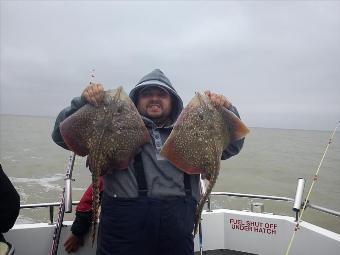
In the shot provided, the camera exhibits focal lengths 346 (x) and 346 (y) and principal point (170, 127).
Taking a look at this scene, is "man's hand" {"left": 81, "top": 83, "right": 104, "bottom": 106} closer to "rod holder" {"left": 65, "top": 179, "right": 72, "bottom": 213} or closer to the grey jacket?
the grey jacket

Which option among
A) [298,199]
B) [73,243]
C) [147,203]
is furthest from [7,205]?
[298,199]

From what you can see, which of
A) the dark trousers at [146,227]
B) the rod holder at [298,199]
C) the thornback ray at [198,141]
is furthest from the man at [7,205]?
the rod holder at [298,199]

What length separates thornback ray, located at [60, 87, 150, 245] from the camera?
9.61 ft

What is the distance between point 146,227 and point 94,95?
3.97 ft

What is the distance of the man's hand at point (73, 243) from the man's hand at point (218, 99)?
8.17 feet

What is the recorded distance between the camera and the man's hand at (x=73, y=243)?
4305 mm

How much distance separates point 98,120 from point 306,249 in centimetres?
361

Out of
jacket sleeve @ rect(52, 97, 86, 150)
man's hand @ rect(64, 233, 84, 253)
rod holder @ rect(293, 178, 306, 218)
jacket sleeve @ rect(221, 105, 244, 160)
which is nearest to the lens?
jacket sleeve @ rect(52, 97, 86, 150)

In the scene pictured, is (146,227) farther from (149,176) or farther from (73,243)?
(73,243)

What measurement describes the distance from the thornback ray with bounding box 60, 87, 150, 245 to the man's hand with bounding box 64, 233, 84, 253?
151cm

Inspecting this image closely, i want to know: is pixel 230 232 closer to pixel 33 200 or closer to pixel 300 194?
pixel 300 194

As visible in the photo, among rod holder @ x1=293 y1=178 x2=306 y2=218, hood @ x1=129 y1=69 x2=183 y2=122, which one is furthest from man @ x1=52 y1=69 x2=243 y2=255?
rod holder @ x1=293 y1=178 x2=306 y2=218

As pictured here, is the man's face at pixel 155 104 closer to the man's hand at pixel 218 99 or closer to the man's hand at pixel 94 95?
the man's hand at pixel 218 99

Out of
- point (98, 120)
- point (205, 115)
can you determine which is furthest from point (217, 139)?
point (98, 120)
